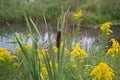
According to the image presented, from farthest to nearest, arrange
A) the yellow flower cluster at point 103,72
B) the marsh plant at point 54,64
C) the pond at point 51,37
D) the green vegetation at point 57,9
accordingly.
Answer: the green vegetation at point 57,9
the pond at point 51,37
the yellow flower cluster at point 103,72
the marsh plant at point 54,64

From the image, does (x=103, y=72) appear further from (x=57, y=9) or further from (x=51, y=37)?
(x=57, y=9)

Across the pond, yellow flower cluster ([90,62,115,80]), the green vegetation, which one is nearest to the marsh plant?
yellow flower cluster ([90,62,115,80])

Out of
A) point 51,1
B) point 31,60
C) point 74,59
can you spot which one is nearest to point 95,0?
point 51,1

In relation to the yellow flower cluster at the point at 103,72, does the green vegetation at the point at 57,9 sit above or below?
above

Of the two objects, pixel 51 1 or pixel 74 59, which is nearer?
pixel 74 59

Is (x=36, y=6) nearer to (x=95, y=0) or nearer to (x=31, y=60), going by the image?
(x=95, y=0)

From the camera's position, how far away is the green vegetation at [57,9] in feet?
55.5

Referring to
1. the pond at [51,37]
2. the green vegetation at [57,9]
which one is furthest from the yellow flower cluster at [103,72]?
the green vegetation at [57,9]

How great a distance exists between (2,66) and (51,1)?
16909 millimetres

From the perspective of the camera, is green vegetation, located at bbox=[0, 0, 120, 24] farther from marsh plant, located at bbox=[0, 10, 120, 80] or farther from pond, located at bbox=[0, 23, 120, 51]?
marsh plant, located at bbox=[0, 10, 120, 80]

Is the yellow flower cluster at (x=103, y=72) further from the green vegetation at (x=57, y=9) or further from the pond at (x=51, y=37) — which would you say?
the green vegetation at (x=57, y=9)

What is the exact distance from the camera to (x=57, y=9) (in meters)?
19.2

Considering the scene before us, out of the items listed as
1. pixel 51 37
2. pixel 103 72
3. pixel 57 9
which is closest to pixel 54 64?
pixel 103 72

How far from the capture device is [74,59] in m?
3.58
